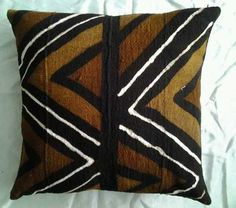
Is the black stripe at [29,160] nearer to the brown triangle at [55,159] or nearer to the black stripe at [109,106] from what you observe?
the brown triangle at [55,159]

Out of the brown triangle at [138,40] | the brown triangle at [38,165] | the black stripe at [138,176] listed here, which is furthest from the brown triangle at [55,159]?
the brown triangle at [138,40]

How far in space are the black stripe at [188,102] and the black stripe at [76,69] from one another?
0.57ft

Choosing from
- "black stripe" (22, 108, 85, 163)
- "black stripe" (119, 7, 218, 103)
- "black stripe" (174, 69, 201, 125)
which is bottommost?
"black stripe" (22, 108, 85, 163)

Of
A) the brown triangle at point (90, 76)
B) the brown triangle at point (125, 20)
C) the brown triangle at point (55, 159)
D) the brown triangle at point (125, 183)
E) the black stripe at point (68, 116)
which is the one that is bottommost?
the brown triangle at point (125, 183)

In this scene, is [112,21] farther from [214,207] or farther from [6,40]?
[214,207]

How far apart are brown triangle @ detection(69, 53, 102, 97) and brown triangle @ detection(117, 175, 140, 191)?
19 centimetres

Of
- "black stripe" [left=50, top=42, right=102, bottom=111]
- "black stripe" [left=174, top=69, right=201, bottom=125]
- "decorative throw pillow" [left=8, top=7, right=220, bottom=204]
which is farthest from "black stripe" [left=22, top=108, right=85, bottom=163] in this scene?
"black stripe" [left=174, top=69, right=201, bottom=125]

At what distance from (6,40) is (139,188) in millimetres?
525

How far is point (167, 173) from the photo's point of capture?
0.68 m

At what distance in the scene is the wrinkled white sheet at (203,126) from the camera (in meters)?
0.79

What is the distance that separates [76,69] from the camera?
67cm

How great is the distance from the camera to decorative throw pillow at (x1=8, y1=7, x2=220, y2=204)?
662mm

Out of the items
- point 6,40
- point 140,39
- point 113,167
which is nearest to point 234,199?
point 113,167

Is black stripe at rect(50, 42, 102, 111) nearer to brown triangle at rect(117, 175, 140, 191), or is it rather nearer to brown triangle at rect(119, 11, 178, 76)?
brown triangle at rect(119, 11, 178, 76)
